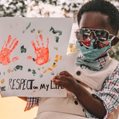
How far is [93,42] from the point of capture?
1.07 metres

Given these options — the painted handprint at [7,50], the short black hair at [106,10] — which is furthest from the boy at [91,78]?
the painted handprint at [7,50]

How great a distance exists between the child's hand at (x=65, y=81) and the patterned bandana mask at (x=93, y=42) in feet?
0.45

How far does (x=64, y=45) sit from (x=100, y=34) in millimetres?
125

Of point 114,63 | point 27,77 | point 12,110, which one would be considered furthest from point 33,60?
point 12,110

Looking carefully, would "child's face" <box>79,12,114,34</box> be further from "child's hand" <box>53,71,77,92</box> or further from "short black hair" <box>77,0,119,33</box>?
"child's hand" <box>53,71,77,92</box>

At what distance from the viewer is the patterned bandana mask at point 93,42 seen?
106 centimetres

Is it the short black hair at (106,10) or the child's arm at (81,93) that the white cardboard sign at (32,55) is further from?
the short black hair at (106,10)

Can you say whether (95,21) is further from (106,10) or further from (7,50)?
(7,50)

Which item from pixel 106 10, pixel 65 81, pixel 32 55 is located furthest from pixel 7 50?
pixel 106 10

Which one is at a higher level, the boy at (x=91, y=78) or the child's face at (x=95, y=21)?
the child's face at (x=95, y=21)

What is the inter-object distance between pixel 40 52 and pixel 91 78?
0.60 feet

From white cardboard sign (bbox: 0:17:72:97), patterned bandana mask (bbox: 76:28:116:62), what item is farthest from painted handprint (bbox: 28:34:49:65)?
patterned bandana mask (bbox: 76:28:116:62)

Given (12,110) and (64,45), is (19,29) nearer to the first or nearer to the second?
(64,45)

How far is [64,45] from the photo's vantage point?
1.03m
